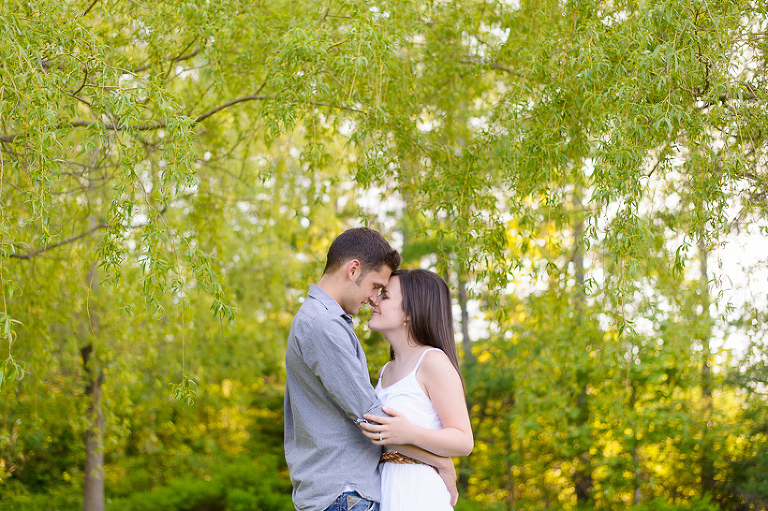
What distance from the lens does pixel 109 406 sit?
592cm

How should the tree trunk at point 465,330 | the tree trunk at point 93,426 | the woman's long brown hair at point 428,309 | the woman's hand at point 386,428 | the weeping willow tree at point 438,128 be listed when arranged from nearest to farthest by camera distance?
the woman's hand at point 386,428 → the woman's long brown hair at point 428,309 → the weeping willow tree at point 438,128 → the tree trunk at point 93,426 → the tree trunk at point 465,330

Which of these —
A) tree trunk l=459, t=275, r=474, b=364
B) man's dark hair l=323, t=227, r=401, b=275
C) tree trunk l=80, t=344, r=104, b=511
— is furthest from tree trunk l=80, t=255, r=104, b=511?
tree trunk l=459, t=275, r=474, b=364

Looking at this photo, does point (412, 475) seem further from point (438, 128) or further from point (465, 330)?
point (465, 330)

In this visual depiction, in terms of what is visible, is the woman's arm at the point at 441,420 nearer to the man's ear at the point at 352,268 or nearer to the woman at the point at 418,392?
the woman at the point at 418,392

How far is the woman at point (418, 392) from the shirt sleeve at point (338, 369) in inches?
2.1

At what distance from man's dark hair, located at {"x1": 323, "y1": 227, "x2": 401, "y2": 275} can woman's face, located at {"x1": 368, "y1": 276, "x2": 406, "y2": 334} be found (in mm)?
172

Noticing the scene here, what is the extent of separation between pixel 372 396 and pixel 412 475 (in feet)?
1.27

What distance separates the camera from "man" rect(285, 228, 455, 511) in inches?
83.9

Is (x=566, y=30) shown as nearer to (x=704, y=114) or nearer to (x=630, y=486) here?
(x=704, y=114)

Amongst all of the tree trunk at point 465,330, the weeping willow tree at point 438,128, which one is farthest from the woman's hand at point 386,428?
the tree trunk at point 465,330

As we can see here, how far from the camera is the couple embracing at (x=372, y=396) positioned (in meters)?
2.14

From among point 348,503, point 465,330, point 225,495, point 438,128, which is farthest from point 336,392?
point 465,330

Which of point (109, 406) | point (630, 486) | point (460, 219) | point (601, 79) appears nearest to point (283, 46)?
point (460, 219)

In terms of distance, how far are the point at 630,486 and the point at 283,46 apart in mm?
5598
